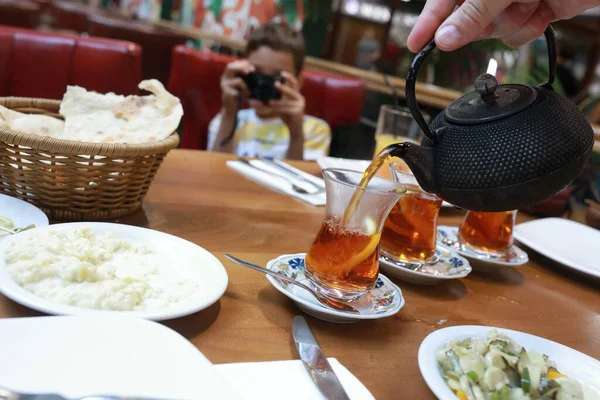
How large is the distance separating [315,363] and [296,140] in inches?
77.3

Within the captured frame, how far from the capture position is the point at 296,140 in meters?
2.57

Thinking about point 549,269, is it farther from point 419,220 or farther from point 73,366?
point 73,366

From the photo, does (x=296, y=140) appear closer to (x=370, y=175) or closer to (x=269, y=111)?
(x=269, y=111)

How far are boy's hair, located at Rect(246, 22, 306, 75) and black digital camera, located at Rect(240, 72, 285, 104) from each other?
39cm

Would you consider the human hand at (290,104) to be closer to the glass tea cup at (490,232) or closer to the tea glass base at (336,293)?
the glass tea cup at (490,232)

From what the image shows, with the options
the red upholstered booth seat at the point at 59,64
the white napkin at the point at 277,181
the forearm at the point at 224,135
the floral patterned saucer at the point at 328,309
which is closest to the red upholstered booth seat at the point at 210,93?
the forearm at the point at 224,135

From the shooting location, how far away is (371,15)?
4953 millimetres

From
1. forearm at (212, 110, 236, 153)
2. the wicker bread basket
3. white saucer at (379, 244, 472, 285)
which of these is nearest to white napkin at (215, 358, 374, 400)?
white saucer at (379, 244, 472, 285)

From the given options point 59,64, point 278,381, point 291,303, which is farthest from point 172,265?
point 59,64

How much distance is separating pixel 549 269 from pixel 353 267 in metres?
0.72

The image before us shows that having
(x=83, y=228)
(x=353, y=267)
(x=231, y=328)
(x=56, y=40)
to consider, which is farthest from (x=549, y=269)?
(x=56, y=40)

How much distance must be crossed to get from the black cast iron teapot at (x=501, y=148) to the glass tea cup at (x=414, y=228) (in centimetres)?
21

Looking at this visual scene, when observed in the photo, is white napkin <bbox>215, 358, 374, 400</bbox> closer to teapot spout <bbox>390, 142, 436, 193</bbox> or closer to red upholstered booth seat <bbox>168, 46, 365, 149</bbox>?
teapot spout <bbox>390, 142, 436, 193</bbox>

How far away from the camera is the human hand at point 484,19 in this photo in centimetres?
86
